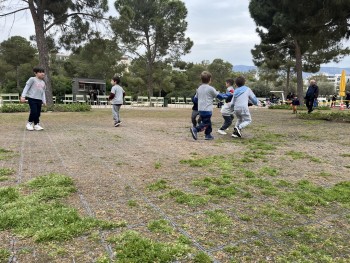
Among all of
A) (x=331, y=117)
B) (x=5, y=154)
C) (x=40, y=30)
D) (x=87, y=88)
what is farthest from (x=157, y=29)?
(x=5, y=154)

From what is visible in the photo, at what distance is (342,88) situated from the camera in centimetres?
1958

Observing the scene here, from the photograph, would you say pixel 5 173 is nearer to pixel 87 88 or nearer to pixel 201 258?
pixel 201 258

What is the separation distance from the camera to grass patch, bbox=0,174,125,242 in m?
2.17

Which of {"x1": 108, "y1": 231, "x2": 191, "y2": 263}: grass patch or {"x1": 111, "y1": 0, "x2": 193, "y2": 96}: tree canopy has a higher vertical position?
{"x1": 111, "y1": 0, "x2": 193, "y2": 96}: tree canopy

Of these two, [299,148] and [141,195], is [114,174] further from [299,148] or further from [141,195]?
[299,148]

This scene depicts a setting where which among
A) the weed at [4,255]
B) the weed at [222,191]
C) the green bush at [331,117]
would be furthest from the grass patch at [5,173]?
the green bush at [331,117]

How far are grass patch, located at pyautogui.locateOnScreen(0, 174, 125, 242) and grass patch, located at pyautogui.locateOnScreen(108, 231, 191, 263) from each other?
0.27 meters

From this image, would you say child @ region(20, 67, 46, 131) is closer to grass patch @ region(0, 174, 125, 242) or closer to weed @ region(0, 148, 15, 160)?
weed @ region(0, 148, 15, 160)

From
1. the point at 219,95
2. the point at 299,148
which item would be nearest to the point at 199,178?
the point at 299,148

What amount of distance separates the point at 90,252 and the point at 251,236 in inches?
43.2

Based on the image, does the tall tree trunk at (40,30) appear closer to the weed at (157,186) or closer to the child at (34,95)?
the child at (34,95)

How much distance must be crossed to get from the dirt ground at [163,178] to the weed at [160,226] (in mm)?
44

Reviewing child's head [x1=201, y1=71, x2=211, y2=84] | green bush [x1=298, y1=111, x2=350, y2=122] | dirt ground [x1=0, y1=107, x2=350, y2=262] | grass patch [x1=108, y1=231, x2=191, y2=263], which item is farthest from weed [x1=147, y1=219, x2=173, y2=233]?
green bush [x1=298, y1=111, x2=350, y2=122]

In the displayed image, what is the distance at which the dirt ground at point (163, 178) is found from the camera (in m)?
2.04
